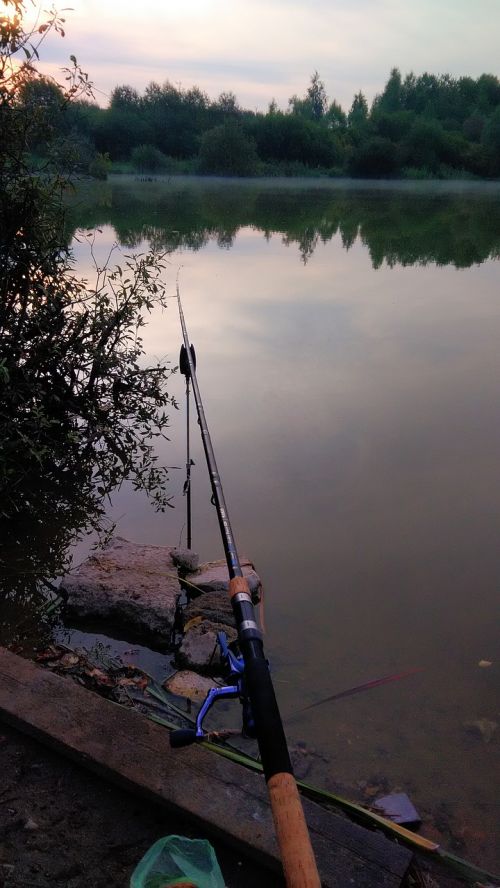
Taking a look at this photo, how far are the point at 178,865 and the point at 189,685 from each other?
3.76ft

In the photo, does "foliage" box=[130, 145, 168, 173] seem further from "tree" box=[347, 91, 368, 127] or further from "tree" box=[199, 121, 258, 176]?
"tree" box=[347, 91, 368, 127]

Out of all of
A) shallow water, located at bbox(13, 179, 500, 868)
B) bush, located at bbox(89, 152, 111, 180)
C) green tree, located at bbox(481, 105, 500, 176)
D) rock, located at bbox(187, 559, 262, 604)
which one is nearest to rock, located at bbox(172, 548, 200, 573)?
rock, located at bbox(187, 559, 262, 604)

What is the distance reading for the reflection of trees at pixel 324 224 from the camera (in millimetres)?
16306

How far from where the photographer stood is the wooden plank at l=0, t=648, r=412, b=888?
186cm

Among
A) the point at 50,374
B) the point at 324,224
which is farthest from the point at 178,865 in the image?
the point at 324,224

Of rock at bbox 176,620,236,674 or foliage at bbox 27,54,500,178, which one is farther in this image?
foliage at bbox 27,54,500,178

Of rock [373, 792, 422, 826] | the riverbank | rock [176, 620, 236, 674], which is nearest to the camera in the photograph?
the riverbank

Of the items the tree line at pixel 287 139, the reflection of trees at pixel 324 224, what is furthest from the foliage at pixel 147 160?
the reflection of trees at pixel 324 224

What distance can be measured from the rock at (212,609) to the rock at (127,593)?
116mm

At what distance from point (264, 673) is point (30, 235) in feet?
12.1

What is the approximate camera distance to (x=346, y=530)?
428cm

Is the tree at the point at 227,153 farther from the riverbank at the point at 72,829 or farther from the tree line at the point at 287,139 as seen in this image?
the riverbank at the point at 72,829

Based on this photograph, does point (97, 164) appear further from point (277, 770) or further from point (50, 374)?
point (277, 770)

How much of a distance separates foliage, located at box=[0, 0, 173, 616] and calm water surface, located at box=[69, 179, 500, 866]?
1.15 ft
